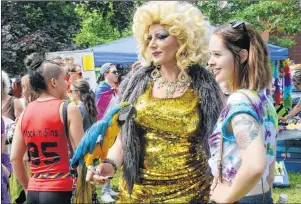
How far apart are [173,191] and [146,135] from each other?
33cm

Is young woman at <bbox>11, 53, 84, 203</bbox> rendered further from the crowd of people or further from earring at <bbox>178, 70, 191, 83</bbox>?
earring at <bbox>178, 70, 191, 83</bbox>

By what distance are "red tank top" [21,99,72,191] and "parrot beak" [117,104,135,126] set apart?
632 millimetres

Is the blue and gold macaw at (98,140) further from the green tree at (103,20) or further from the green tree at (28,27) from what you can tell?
the green tree at (28,27)

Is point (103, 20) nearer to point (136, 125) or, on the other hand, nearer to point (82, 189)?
point (136, 125)

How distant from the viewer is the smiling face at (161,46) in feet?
9.11

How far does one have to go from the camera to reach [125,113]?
2.61 m

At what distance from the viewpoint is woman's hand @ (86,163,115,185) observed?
2.42 meters

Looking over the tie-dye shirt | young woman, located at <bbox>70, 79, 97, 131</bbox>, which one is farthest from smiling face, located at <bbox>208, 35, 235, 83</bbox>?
young woman, located at <bbox>70, 79, 97, 131</bbox>

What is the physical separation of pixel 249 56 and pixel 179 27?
85 cm

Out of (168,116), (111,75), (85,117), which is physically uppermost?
(168,116)

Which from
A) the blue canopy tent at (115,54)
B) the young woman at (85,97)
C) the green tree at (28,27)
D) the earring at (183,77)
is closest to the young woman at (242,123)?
the earring at (183,77)

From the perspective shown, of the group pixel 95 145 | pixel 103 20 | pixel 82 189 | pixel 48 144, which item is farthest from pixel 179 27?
pixel 103 20

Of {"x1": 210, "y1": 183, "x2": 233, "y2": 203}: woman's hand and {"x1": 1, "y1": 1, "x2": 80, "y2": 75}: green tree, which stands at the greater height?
{"x1": 1, "y1": 1, "x2": 80, "y2": 75}: green tree

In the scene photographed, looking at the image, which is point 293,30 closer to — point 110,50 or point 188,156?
point 110,50
